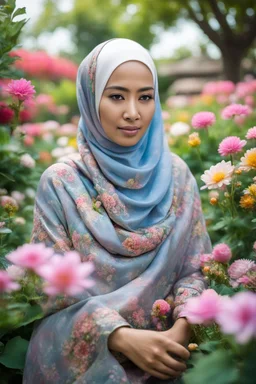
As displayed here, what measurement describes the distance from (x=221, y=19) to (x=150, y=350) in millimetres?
4451

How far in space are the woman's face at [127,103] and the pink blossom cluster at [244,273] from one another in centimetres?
49

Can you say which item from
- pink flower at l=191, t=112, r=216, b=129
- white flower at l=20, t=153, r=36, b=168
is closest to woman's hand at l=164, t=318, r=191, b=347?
pink flower at l=191, t=112, r=216, b=129

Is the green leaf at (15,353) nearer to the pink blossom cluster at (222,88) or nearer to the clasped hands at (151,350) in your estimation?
the clasped hands at (151,350)

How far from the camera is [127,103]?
1.61m

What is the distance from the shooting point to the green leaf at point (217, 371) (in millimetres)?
938

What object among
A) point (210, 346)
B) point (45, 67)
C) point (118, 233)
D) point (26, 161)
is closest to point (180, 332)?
point (210, 346)

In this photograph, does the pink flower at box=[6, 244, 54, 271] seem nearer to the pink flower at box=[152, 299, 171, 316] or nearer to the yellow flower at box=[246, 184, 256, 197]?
the pink flower at box=[152, 299, 171, 316]

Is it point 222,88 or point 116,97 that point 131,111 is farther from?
point 222,88

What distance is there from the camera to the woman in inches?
57.4

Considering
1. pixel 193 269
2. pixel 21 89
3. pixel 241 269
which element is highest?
pixel 21 89

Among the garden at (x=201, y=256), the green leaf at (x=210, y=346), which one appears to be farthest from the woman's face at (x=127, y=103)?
the green leaf at (x=210, y=346)

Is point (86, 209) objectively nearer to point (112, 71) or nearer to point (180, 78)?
point (112, 71)

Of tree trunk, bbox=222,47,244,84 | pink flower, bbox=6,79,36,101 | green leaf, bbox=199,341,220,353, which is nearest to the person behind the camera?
green leaf, bbox=199,341,220,353

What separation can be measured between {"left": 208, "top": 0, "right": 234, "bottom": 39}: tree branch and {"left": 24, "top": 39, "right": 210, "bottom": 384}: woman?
370 centimetres
